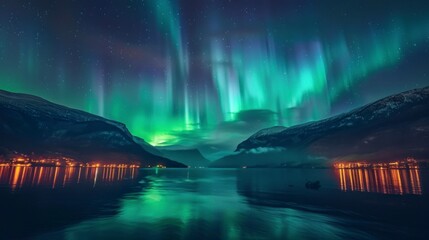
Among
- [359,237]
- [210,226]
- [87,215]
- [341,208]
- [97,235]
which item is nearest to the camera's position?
[97,235]

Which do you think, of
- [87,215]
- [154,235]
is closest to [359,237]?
[154,235]

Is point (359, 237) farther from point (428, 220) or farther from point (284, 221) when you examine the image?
point (428, 220)

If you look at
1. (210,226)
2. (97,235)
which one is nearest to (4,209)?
(97,235)

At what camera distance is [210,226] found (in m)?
28.2

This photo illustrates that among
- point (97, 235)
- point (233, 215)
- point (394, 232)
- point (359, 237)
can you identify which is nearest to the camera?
point (97, 235)

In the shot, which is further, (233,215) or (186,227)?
(233,215)

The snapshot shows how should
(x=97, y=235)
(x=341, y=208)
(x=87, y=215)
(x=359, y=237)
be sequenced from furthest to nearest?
(x=341, y=208) → (x=87, y=215) → (x=359, y=237) → (x=97, y=235)

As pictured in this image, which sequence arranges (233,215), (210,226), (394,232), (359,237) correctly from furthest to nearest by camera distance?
(233,215), (210,226), (394,232), (359,237)

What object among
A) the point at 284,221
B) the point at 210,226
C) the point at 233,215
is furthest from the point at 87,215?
the point at 284,221

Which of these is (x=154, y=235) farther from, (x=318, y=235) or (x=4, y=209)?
(x=4, y=209)

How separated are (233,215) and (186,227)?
10.2 meters

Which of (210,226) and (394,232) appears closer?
(394,232)

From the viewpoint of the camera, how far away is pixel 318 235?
25547 mm

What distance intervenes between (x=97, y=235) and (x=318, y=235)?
22.3m
